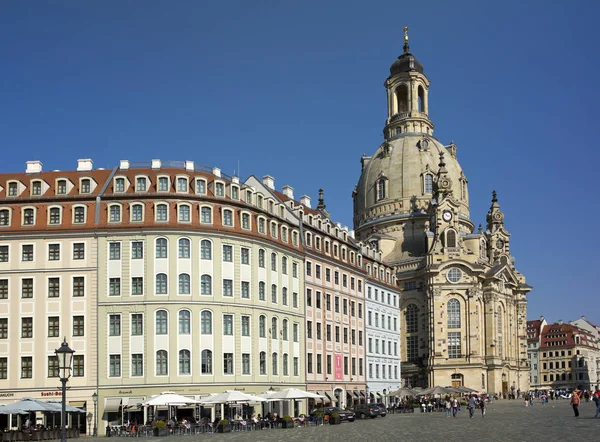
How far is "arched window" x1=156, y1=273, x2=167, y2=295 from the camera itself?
65438 mm

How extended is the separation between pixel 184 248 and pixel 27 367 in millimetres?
14563

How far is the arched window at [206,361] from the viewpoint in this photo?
65.6 m

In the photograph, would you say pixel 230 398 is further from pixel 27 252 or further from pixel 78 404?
pixel 27 252

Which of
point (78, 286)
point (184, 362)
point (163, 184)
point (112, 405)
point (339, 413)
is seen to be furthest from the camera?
point (339, 413)

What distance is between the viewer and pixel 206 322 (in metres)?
66.5

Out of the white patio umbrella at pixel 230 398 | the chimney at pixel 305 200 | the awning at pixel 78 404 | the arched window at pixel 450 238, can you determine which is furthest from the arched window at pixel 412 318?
the awning at pixel 78 404

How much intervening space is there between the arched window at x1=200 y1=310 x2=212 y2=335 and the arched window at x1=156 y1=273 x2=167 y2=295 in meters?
3.50

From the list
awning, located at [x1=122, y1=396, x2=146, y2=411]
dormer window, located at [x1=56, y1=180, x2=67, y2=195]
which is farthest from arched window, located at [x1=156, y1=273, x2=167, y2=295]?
dormer window, located at [x1=56, y1=180, x2=67, y2=195]

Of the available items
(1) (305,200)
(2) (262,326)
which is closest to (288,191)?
(1) (305,200)

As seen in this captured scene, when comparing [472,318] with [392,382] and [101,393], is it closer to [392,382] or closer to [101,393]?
[392,382]

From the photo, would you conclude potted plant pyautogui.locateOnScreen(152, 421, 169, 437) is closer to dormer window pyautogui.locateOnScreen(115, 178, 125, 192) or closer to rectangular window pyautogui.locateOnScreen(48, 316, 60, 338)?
rectangular window pyautogui.locateOnScreen(48, 316, 60, 338)

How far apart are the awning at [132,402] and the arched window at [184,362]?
3539mm

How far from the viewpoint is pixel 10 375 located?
63.2 m

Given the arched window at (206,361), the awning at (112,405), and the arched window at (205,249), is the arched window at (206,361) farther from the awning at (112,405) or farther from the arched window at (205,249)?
the arched window at (205,249)
